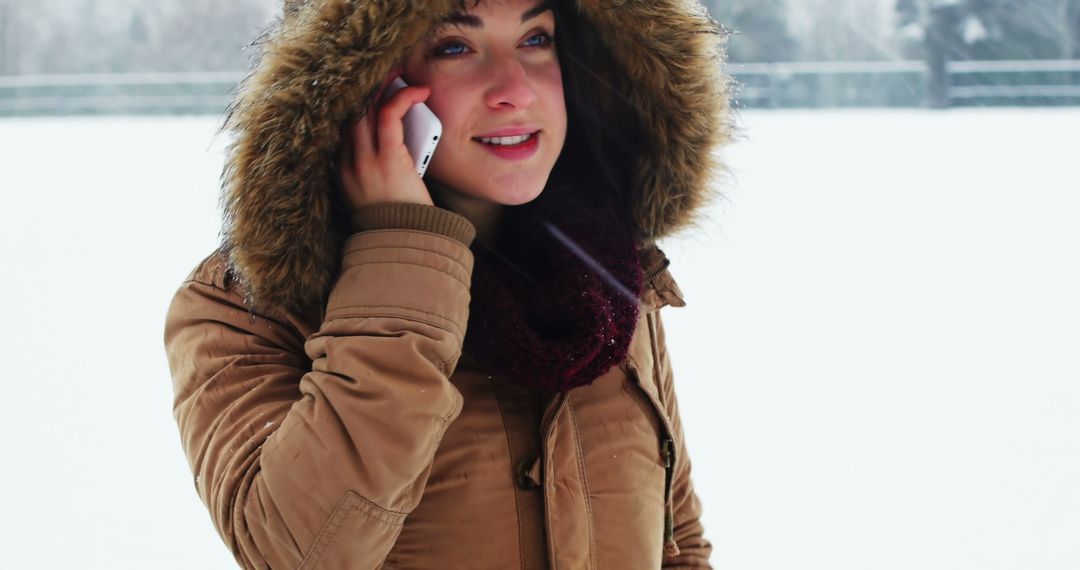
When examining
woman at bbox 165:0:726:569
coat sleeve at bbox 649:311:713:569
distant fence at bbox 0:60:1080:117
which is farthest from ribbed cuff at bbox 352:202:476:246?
distant fence at bbox 0:60:1080:117

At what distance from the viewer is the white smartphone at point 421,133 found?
1.16 m

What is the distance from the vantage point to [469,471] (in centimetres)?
117

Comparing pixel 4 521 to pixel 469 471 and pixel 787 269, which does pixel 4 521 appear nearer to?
pixel 469 471

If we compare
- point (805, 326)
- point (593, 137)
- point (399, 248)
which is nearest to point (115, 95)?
point (805, 326)

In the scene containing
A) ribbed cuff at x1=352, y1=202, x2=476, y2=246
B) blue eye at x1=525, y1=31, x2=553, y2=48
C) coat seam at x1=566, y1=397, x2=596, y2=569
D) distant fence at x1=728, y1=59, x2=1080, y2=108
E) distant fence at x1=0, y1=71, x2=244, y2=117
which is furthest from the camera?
distant fence at x1=0, y1=71, x2=244, y2=117

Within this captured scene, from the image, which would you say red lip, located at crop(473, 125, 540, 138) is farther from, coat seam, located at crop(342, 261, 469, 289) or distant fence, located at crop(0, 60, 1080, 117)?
distant fence, located at crop(0, 60, 1080, 117)

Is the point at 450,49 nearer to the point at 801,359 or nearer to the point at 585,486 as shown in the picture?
the point at 585,486

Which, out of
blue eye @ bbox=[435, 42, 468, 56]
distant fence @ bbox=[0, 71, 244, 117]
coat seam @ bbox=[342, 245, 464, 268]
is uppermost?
distant fence @ bbox=[0, 71, 244, 117]

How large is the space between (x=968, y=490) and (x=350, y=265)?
2627mm

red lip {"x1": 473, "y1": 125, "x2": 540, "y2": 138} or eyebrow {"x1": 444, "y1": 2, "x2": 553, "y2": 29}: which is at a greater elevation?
eyebrow {"x1": 444, "y1": 2, "x2": 553, "y2": 29}

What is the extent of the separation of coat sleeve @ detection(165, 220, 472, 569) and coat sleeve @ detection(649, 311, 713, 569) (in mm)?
475

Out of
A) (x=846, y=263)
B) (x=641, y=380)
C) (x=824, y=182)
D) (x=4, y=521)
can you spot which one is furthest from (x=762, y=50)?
(x=641, y=380)

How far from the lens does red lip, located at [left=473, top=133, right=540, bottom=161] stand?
126 cm

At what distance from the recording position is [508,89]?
1241 mm
